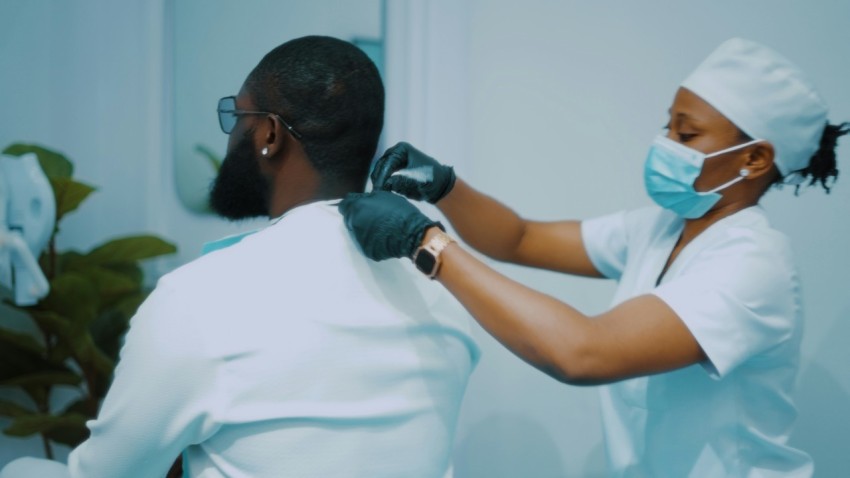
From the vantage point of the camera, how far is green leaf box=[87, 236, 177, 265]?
169cm

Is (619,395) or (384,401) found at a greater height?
(384,401)

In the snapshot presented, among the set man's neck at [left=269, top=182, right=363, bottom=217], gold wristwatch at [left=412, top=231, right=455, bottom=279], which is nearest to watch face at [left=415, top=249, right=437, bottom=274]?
gold wristwatch at [left=412, top=231, right=455, bottom=279]

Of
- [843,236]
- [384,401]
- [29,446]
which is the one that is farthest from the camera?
[29,446]

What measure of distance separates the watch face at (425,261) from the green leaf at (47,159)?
115 cm

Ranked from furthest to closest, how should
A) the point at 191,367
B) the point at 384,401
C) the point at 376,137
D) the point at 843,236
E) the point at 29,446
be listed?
the point at 29,446, the point at 843,236, the point at 376,137, the point at 384,401, the point at 191,367

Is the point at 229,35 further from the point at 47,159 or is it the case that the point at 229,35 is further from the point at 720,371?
the point at 720,371

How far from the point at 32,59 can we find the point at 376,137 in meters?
1.33

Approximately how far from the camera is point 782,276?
3.48 ft

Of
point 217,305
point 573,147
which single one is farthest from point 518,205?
point 217,305

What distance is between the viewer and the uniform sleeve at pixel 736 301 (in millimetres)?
985

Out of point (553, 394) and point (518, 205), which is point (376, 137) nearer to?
point (518, 205)

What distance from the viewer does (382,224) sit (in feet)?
2.83

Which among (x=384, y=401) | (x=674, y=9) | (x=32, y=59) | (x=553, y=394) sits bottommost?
(x=553, y=394)

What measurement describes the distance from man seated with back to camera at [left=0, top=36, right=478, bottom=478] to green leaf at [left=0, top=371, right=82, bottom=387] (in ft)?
2.46
